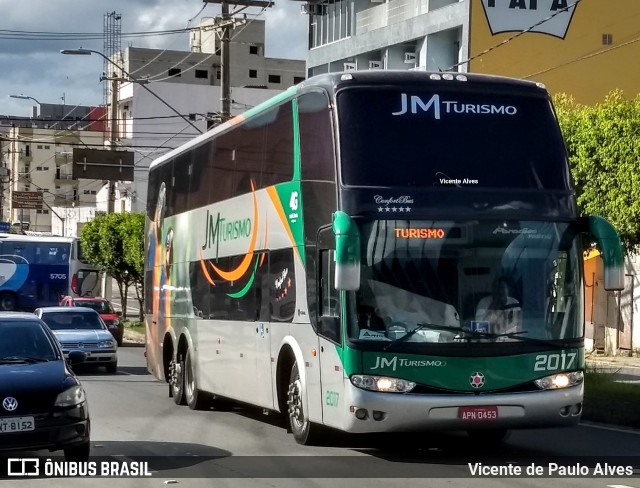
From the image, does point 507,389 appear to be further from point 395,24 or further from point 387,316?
point 395,24

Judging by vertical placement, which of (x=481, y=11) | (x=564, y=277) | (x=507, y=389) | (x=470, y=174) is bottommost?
(x=507, y=389)

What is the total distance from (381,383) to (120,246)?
150 ft

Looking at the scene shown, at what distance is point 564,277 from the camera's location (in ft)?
43.3

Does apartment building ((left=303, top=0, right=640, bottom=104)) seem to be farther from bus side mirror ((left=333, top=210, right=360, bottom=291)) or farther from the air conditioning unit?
bus side mirror ((left=333, top=210, right=360, bottom=291))

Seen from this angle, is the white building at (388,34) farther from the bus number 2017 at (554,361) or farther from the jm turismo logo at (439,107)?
the bus number 2017 at (554,361)

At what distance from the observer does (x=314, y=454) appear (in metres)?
13.9

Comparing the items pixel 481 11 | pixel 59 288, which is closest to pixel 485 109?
pixel 481 11

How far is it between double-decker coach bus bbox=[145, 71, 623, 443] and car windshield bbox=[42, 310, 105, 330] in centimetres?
1807

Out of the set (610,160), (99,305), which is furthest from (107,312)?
(610,160)

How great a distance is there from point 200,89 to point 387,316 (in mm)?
83044

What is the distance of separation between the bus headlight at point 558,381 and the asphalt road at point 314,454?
2.67ft

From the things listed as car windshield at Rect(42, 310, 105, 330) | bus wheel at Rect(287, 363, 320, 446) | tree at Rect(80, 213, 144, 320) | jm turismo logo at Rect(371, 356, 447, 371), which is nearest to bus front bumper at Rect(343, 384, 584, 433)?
jm turismo logo at Rect(371, 356, 447, 371)

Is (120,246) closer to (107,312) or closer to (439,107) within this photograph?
(107,312)

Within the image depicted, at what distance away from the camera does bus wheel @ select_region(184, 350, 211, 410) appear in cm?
→ 1986
